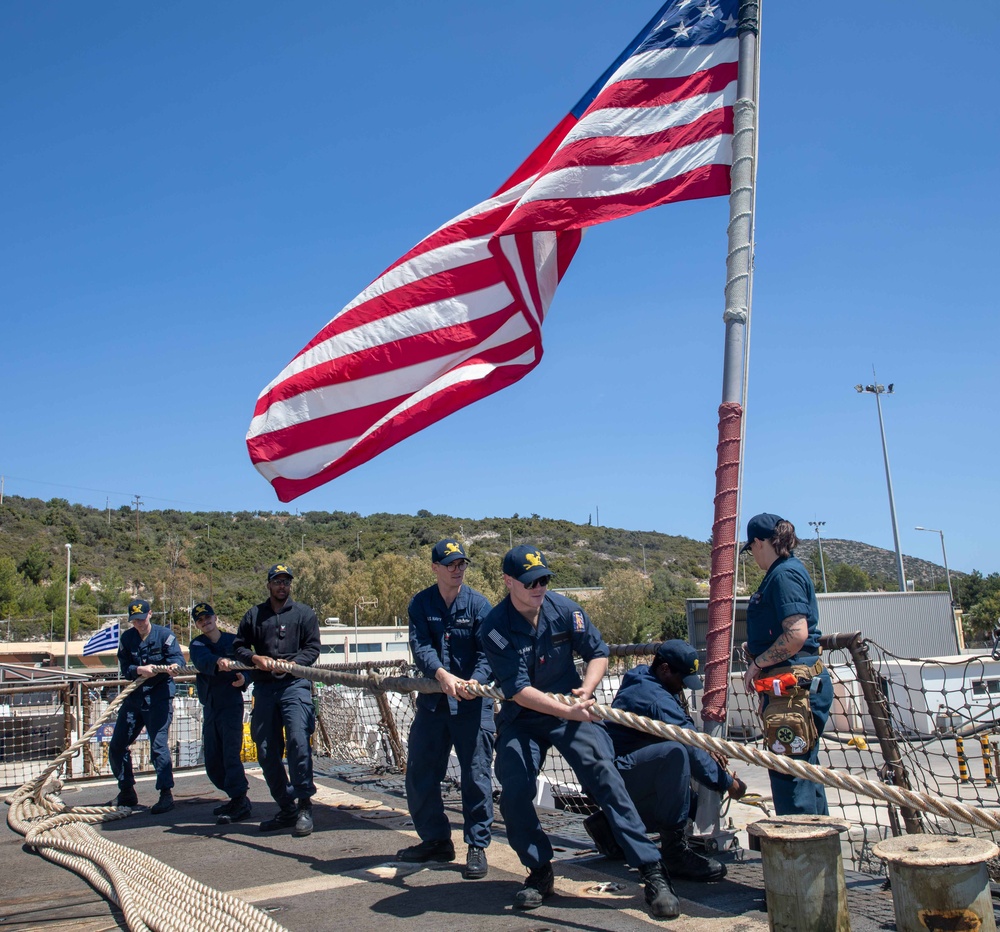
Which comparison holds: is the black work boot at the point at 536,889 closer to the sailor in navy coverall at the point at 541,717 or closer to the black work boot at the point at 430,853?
the sailor in navy coverall at the point at 541,717

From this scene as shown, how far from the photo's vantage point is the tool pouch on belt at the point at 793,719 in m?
3.91

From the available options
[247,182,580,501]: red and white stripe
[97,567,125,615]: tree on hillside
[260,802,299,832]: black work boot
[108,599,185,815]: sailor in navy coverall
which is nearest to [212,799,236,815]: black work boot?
[260,802,299,832]: black work boot

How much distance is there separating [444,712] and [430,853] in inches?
29.5

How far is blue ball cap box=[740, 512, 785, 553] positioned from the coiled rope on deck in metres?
2.64

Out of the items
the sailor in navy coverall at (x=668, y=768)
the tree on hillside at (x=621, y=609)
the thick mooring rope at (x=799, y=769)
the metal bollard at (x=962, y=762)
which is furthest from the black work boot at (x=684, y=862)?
the tree on hillside at (x=621, y=609)

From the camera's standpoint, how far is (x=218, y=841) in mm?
5871

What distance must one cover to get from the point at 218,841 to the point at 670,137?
17.6 feet

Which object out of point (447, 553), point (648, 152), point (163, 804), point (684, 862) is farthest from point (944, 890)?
point (163, 804)

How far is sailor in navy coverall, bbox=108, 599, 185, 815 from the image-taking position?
758 cm

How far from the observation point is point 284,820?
19.9ft

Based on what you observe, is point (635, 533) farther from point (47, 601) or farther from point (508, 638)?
point (508, 638)

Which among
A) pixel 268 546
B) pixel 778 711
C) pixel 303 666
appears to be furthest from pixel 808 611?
pixel 268 546

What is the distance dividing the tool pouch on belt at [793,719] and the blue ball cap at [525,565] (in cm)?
117

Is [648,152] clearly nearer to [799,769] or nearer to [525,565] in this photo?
[525,565]
